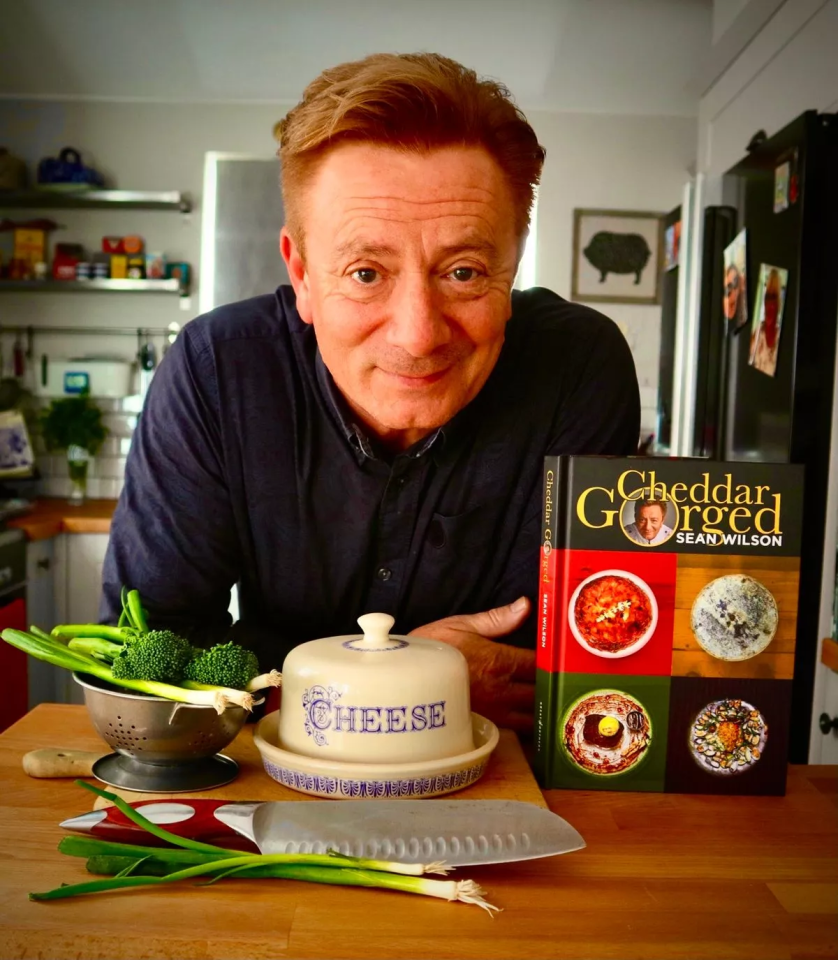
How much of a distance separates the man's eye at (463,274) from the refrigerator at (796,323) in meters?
1.13

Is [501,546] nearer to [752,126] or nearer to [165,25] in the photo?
[752,126]

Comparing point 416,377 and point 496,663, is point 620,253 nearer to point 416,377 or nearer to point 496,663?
point 416,377

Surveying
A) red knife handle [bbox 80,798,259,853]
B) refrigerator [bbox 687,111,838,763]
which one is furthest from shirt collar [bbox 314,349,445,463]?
refrigerator [bbox 687,111,838,763]

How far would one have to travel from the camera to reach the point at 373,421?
1212mm

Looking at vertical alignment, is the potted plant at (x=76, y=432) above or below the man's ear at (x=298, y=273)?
below

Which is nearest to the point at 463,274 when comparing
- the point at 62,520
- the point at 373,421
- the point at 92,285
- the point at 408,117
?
the point at 408,117

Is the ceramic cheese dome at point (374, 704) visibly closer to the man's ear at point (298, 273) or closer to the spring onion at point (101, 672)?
the spring onion at point (101, 672)

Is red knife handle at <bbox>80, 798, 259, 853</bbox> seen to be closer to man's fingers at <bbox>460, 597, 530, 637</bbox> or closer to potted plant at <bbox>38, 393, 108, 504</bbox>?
man's fingers at <bbox>460, 597, 530, 637</bbox>

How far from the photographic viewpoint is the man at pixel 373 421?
0.99 m

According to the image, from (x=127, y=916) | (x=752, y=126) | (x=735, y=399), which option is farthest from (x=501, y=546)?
(x=752, y=126)

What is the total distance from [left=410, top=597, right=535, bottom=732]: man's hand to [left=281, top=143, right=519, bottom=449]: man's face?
25 cm

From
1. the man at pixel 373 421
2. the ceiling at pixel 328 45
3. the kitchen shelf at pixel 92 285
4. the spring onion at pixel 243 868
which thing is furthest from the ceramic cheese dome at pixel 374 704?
the kitchen shelf at pixel 92 285

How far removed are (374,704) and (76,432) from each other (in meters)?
3.40

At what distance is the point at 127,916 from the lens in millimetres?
563
